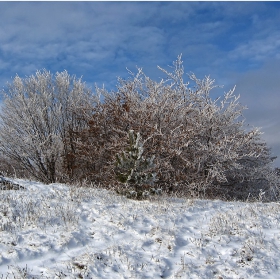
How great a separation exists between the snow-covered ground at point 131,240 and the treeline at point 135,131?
7353mm

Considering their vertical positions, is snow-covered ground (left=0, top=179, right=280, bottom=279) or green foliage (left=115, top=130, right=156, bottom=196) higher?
green foliage (left=115, top=130, right=156, bottom=196)

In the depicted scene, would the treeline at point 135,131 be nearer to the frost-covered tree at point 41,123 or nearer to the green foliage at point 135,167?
the frost-covered tree at point 41,123

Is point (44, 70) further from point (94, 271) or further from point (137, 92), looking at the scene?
point (94, 271)

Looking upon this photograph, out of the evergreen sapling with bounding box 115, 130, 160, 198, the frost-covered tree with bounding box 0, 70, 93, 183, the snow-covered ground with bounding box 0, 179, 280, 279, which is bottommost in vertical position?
the snow-covered ground with bounding box 0, 179, 280, 279

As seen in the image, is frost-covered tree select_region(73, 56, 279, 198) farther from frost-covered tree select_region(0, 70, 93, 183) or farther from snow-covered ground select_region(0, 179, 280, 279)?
snow-covered ground select_region(0, 179, 280, 279)

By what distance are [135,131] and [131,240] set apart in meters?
11.2

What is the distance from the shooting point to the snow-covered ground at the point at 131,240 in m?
5.11

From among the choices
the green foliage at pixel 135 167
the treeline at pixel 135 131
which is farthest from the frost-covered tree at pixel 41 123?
the green foliage at pixel 135 167

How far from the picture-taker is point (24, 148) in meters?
19.7

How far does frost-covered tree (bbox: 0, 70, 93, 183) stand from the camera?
19641 millimetres

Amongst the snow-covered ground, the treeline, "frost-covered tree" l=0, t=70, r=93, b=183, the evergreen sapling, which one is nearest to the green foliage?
the evergreen sapling

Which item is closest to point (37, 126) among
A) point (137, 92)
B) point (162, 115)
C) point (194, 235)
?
point (137, 92)

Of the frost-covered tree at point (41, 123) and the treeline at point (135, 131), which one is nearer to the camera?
the treeline at point (135, 131)

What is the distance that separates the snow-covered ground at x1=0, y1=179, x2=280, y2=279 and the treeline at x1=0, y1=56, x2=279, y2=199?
7.35 m
